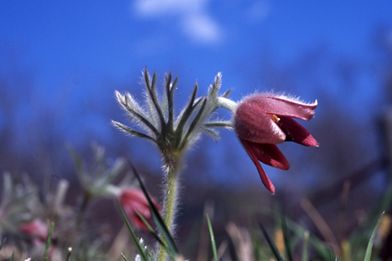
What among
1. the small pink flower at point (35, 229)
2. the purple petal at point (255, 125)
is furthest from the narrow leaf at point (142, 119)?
the small pink flower at point (35, 229)

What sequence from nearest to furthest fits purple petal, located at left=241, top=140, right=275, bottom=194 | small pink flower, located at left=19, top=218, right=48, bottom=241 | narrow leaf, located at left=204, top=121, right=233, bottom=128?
purple petal, located at left=241, top=140, right=275, bottom=194, narrow leaf, located at left=204, top=121, right=233, bottom=128, small pink flower, located at left=19, top=218, right=48, bottom=241

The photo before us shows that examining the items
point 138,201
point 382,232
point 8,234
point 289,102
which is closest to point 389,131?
point 382,232

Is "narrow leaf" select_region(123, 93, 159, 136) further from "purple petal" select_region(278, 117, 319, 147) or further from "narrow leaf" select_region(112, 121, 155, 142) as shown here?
"purple petal" select_region(278, 117, 319, 147)

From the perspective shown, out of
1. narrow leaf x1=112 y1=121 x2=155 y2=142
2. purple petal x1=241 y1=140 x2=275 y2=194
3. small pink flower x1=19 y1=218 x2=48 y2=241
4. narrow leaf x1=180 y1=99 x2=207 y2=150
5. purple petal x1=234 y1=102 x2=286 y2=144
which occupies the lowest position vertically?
purple petal x1=241 y1=140 x2=275 y2=194

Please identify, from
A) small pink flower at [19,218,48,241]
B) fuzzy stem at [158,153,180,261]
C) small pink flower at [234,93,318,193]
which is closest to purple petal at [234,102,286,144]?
small pink flower at [234,93,318,193]

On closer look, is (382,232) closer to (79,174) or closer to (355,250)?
(355,250)

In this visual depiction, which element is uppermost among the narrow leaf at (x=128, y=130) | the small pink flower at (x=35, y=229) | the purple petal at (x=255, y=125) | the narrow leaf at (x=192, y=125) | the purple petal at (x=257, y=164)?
A: the small pink flower at (x=35, y=229)

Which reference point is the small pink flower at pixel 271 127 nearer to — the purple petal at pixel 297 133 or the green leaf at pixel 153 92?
the purple petal at pixel 297 133
